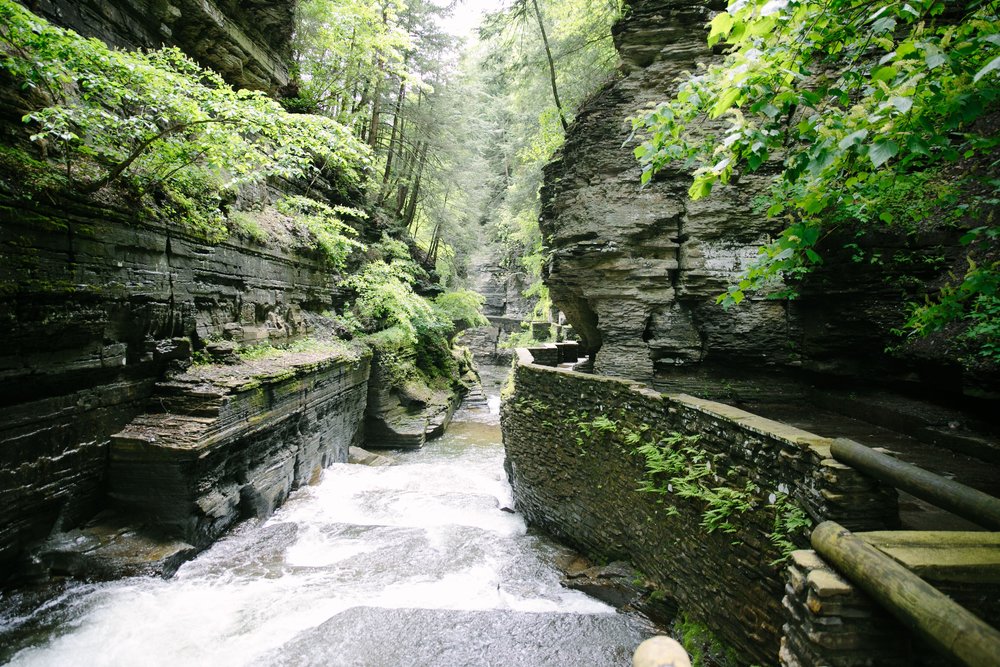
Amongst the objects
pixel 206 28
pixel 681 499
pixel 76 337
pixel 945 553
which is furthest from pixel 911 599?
pixel 206 28

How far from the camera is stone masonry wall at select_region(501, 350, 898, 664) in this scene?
3.55 m

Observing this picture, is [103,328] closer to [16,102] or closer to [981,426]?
[16,102]

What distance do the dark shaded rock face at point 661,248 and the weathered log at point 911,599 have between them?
568 cm

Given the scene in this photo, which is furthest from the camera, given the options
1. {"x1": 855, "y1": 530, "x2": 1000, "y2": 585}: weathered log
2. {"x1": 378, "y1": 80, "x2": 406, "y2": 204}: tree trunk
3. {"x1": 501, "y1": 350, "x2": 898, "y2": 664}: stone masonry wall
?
{"x1": 378, "y1": 80, "x2": 406, "y2": 204}: tree trunk

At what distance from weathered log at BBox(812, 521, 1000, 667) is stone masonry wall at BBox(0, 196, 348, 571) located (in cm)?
762

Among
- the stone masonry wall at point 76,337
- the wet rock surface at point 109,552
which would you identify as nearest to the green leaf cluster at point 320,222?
the stone masonry wall at point 76,337

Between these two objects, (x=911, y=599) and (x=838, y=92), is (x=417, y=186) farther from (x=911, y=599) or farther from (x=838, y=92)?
(x=911, y=599)

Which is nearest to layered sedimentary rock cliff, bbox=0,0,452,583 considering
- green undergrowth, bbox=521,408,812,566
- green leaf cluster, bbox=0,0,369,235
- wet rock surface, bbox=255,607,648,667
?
green leaf cluster, bbox=0,0,369,235

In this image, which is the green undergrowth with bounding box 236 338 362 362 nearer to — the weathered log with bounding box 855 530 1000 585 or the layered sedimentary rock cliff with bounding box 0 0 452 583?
the layered sedimentary rock cliff with bounding box 0 0 452 583

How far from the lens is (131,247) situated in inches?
223

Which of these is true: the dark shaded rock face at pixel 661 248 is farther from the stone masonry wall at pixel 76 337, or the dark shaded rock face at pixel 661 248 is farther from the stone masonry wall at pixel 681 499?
the stone masonry wall at pixel 76 337

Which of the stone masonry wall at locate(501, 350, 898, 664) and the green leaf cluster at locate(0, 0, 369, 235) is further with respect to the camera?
the green leaf cluster at locate(0, 0, 369, 235)

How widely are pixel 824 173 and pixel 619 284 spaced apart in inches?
217

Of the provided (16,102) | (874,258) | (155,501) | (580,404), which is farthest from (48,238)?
(874,258)
